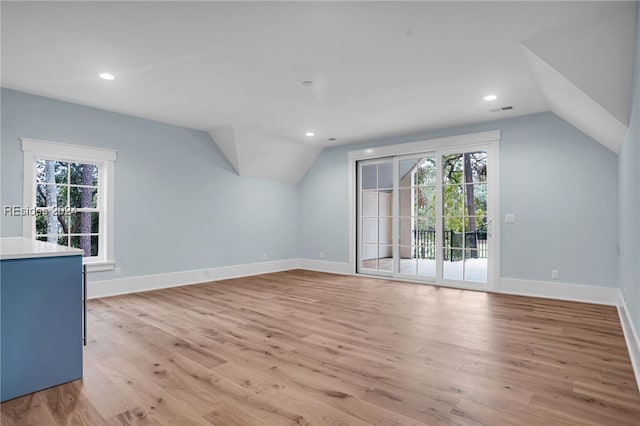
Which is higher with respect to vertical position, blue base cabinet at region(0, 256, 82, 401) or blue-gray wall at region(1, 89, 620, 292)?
blue-gray wall at region(1, 89, 620, 292)

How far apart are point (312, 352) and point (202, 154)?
4.34 meters

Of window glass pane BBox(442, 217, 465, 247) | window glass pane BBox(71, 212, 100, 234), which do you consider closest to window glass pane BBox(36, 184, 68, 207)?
window glass pane BBox(71, 212, 100, 234)

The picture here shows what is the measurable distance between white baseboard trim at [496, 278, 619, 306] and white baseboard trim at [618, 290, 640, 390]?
21.1 inches

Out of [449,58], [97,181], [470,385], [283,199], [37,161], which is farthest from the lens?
[283,199]

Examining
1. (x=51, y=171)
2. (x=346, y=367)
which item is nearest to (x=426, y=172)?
(x=346, y=367)

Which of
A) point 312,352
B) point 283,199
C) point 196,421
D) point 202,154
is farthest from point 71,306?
point 283,199

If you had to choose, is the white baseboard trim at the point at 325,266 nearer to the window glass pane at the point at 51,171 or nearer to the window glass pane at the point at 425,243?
the window glass pane at the point at 425,243

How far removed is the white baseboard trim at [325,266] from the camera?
6953 millimetres

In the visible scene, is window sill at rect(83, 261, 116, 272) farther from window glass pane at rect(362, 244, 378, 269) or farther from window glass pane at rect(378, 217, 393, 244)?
window glass pane at rect(378, 217, 393, 244)

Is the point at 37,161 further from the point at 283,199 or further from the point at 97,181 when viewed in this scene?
the point at 283,199

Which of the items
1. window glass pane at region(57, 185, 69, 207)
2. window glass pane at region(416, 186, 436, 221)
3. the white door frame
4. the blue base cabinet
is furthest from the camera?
window glass pane at region(416, 186, 436, 221)

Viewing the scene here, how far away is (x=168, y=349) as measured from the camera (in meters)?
2.87

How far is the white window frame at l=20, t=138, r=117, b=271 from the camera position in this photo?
165 inches

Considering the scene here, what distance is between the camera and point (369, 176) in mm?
6859
